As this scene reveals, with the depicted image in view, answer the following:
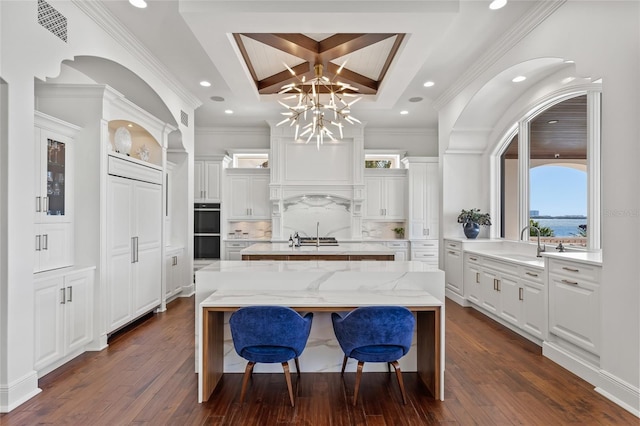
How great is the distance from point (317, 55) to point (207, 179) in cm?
402

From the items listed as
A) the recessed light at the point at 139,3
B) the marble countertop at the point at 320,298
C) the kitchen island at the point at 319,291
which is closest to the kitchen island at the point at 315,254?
the kitchen island at the point at 319,291

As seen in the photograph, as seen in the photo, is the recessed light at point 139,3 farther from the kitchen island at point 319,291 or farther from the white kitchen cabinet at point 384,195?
the white kitchen cabinet at point 384,195

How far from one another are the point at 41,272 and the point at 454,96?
541cm

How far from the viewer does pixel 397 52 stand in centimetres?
377

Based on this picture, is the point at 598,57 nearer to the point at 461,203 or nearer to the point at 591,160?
the point at 591,160

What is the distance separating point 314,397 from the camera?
256 cm

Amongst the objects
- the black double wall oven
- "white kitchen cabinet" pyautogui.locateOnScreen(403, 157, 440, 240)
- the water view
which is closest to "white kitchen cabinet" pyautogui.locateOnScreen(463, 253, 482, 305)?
the water view

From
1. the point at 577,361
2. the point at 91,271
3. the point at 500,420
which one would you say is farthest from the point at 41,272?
the point at 577,361

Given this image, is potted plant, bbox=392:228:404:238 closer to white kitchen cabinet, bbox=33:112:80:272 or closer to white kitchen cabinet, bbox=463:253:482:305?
white kitchen cabinet, bbox=463:253:482:305

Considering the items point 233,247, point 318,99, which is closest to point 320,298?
point 318,99

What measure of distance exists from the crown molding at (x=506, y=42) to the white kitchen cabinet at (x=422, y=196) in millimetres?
1915

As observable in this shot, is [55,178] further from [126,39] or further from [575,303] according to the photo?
[575,303]

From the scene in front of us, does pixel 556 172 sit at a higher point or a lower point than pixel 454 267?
higher

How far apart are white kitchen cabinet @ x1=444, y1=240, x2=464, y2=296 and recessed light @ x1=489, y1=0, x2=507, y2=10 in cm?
327
